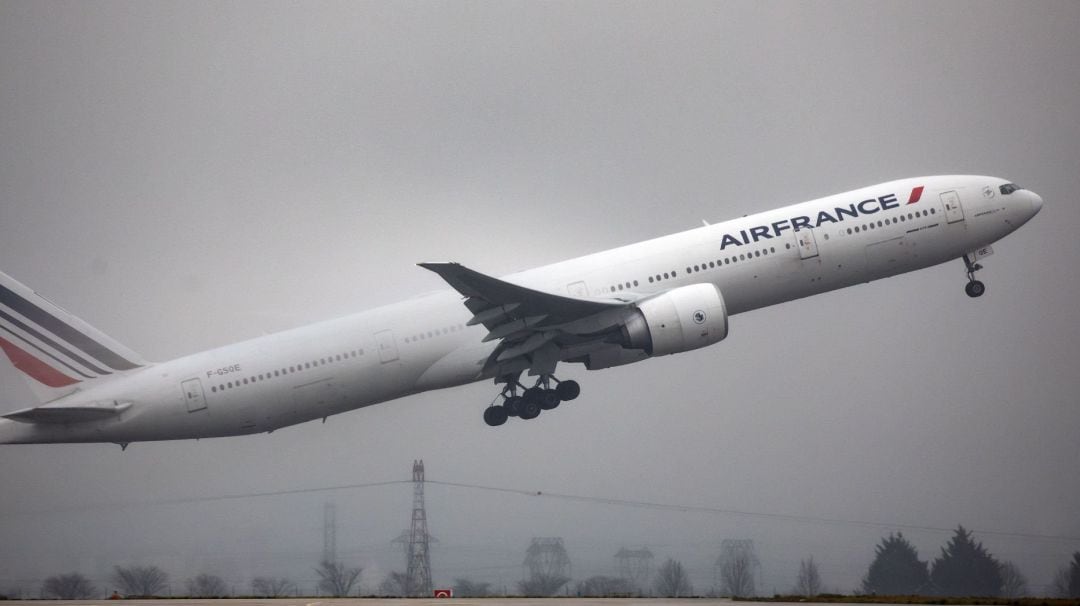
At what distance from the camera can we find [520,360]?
4316 cm

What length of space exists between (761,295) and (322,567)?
79.7 feet

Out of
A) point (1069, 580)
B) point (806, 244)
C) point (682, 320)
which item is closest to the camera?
point (682, 320)

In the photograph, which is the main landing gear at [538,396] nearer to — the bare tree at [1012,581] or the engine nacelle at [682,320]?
the engine nacelle at [682,320]

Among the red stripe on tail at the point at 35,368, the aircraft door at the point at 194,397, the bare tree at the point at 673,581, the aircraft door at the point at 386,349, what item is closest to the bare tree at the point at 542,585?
the bare tree at the point at 673,581

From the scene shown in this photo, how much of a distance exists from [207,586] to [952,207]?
34.8 meters

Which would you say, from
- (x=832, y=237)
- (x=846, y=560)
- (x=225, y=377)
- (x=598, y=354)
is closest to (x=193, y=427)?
(x=225, y=377)

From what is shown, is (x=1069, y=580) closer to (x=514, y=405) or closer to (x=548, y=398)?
(x=548, y=398)

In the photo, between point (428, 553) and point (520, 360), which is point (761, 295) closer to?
point (520, 360)

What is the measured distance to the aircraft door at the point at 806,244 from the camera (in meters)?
42.2

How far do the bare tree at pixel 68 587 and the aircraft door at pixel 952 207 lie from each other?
126ft

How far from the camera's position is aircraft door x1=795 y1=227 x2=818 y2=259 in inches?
1661

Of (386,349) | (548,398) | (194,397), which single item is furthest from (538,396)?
(194,397)

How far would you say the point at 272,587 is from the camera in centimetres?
5409

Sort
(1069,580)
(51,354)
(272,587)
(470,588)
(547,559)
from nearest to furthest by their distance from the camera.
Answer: (51,354)
(272,587)
(1069,580)
(470,588)
(547,559)
